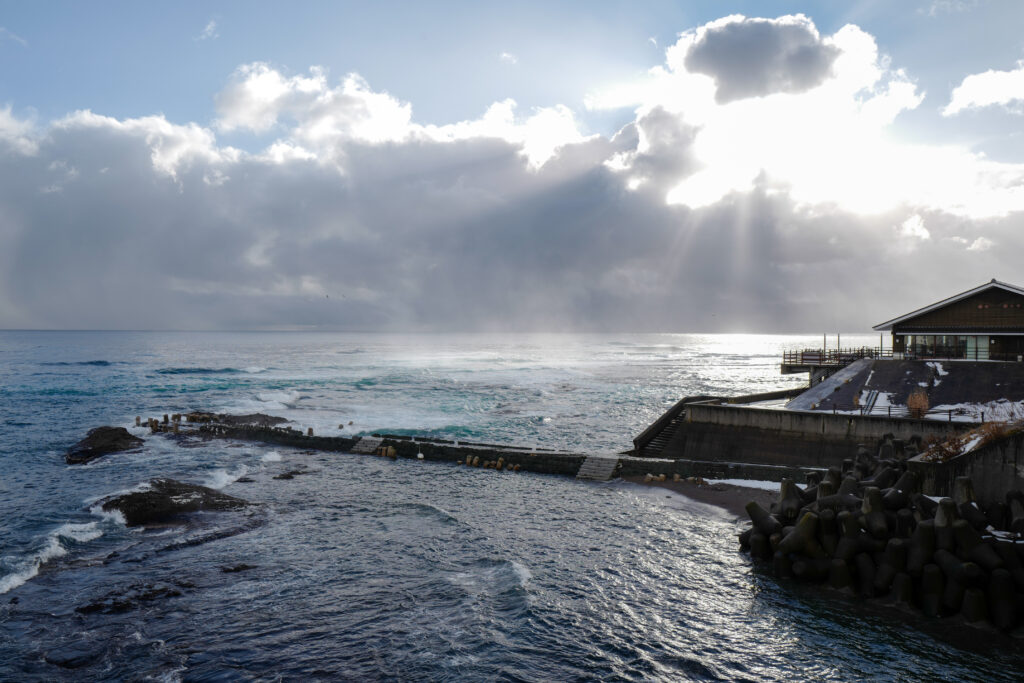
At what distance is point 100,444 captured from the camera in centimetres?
4366

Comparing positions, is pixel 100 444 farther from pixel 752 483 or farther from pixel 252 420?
pixel 752 483

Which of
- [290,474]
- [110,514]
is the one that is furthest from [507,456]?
[110,514]

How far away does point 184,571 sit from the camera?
20.3 metres

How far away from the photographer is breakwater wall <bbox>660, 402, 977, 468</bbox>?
29.9m

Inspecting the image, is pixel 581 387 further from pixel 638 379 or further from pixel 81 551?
pixel 81 551

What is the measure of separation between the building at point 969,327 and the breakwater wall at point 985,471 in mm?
24215

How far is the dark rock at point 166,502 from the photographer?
86.4 ft

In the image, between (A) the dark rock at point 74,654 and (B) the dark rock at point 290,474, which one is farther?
(B) the dark rock at point 290,474

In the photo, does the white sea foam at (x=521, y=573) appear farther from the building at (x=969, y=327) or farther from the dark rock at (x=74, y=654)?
the building at (x=969, y=327)

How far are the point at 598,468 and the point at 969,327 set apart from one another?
3136cm

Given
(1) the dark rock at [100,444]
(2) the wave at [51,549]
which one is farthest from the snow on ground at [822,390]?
(1) the dark rock at [100,444]

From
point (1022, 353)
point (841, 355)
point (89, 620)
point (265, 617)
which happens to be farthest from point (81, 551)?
point (841, 355)

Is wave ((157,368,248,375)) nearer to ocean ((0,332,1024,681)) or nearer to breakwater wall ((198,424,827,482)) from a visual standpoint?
breakwater wall ((198,424,827,482))

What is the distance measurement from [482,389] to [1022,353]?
66.5m
